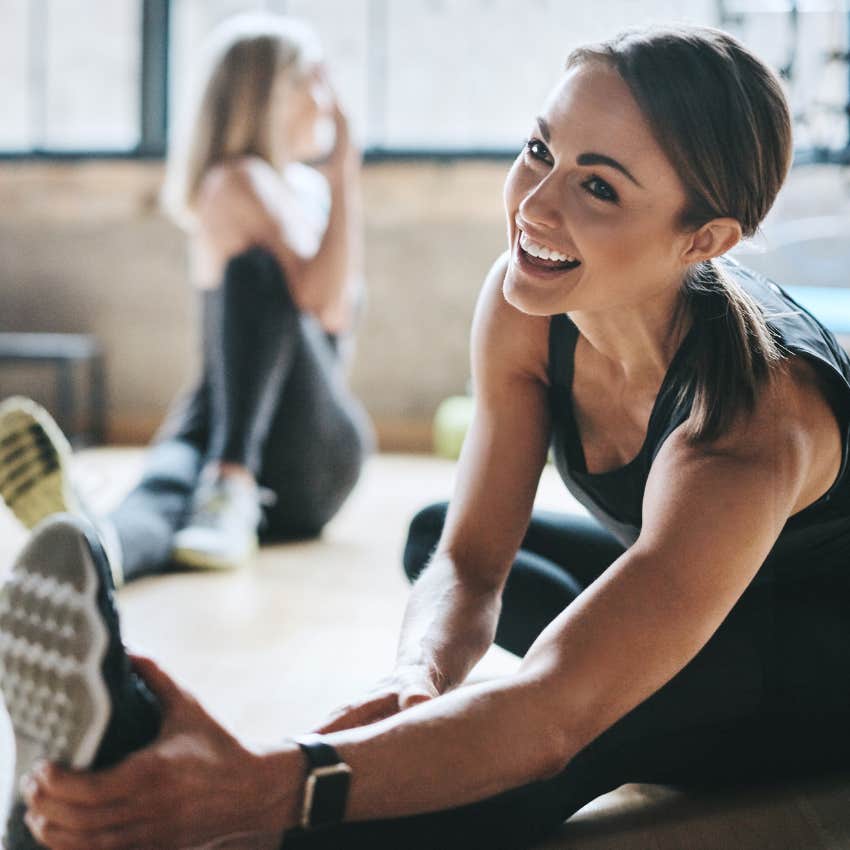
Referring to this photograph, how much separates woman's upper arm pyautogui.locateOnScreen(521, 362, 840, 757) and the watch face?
147mm

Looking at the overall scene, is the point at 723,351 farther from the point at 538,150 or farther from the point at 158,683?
the point at 158,683

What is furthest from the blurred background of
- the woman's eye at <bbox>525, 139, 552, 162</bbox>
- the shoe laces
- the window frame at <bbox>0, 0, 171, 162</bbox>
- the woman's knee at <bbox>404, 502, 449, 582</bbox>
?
the woman's eye at <bbox>525, 139, 552, 162</bbox>

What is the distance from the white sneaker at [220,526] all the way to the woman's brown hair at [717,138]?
1.34 meters

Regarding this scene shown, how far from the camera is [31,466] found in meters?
1.63

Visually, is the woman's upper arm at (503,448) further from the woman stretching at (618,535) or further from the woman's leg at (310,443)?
the woman's leg at (310,443)

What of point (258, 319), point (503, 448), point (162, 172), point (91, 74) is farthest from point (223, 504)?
point (91, 74)

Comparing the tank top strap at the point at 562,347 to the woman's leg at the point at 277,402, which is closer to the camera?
the tank top strap at the point at 562,347

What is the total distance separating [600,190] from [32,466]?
1.06 metres

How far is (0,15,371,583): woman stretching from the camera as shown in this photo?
221 cm

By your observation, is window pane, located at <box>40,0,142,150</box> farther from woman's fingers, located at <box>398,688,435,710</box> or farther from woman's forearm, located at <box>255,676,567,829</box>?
woman's forearm, located at <box>255,676,567,829</box>

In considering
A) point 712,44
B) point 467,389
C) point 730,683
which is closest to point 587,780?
point 730,683

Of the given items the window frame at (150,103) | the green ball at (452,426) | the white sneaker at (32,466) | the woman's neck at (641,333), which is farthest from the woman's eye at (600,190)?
the window frame at (150,103)

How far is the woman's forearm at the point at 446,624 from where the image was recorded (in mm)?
983

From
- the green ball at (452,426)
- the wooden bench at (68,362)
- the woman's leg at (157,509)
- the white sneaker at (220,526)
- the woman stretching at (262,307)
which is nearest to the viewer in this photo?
the woman's leg at (157,509)
